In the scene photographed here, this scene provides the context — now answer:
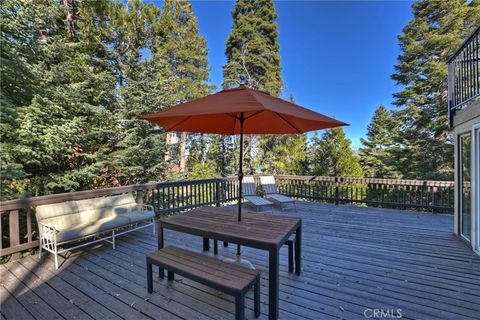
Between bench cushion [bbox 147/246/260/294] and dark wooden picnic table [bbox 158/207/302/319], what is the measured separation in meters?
0.20

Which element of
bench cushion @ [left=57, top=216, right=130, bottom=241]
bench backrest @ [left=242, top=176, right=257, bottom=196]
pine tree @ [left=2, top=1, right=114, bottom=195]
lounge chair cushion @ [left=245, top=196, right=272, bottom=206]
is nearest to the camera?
bench cushion @ [left=57, top=216, right=130, bottom=241]

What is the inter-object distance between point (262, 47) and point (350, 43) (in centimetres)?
413

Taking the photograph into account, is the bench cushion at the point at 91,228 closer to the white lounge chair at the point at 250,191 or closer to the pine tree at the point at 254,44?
the white lounge chair at the point at 250,191

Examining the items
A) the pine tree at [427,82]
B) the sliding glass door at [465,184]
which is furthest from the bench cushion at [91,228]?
the pine tree at [427,82]

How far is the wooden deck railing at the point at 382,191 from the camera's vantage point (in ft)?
18.7

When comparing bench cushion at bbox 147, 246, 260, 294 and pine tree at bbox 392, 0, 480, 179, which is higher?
pine tree at bbox 392, 0, 480, 179

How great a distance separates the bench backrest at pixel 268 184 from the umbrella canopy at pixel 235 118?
3.68 m

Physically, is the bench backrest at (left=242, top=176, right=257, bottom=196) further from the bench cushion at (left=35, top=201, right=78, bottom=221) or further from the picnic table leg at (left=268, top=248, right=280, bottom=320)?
the picnic table leg at (left=268, top=248, right=280, bottom=320)

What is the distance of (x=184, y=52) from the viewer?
11359mm

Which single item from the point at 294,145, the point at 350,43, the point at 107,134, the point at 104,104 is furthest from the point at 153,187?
the point at 350,43

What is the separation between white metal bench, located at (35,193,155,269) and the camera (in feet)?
10.3

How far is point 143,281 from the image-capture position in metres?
2.65

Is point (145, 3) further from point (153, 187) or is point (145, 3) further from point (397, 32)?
point (397, 32)

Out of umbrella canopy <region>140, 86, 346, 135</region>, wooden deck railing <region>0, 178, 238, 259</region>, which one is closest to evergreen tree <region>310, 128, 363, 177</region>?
wooden deck railing <region>0, 178, 238, 259</region>
